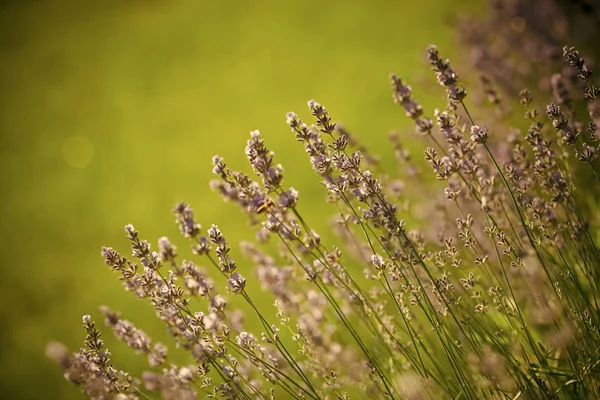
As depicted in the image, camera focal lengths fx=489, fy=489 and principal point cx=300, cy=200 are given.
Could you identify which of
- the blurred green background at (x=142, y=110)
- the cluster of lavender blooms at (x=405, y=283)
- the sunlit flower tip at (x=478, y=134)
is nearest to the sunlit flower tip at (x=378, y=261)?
the cluster of lavender blooms at (x=405, y=283)

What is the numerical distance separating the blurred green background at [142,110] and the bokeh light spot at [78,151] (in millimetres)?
18

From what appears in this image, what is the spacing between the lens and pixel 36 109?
730cm

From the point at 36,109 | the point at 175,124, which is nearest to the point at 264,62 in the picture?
the point at 175,124

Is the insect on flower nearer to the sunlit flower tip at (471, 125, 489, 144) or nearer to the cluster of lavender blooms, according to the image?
the cluster of lavender blooms

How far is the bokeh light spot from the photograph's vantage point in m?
6.74

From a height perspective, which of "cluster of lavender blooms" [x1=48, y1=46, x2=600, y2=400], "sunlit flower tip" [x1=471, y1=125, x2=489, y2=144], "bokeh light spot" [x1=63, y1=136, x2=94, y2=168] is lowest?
"cluster of lavender blooms" [x1=48, y1=46, x2=600, y2=400]

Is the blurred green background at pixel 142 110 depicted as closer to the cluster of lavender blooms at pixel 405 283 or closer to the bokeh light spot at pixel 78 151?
the bokeh light spot at pixel 78 151

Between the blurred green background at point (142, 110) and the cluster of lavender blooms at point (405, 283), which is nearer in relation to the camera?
the cluster of lavender blooms at point (405, 283)

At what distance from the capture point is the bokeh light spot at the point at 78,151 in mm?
6742

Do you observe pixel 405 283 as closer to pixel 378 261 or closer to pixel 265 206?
pixel 378 261

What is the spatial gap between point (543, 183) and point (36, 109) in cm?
748

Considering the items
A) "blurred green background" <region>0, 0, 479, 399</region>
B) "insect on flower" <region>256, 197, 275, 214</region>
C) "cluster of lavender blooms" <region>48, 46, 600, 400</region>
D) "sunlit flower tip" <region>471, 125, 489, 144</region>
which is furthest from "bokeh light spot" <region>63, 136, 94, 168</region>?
"sunlit flower tip" <region>471, 125, 489, 144</region>

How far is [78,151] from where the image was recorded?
6848mm

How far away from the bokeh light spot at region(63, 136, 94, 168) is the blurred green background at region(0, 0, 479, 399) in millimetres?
18
